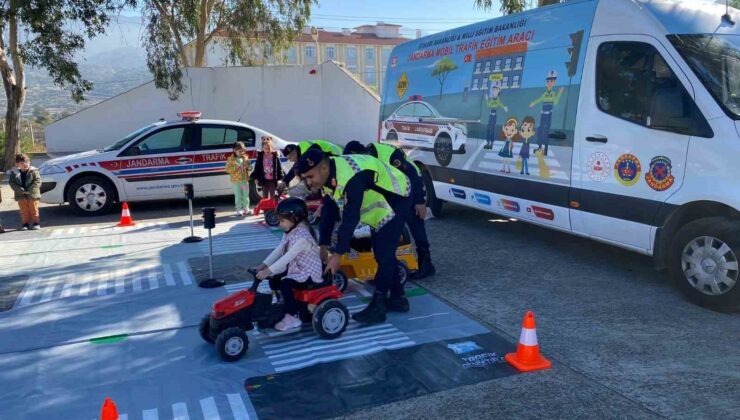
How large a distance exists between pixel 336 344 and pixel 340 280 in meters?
1.43

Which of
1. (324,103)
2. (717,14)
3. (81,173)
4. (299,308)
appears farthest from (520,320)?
(324,103)

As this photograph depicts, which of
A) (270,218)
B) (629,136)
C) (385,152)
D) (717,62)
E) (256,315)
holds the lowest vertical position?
(270,218)

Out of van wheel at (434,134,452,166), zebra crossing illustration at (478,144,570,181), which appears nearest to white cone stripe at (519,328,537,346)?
zebra crossing illustration at (478,144,570,181)

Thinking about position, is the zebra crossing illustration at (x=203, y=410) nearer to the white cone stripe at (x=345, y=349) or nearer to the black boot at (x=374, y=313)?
the white cone stripe at (x=345, y=349)

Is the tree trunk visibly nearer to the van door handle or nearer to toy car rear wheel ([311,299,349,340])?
toy car rear wheel ([311,299,349,340])

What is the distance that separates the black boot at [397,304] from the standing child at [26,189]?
6.86 meters

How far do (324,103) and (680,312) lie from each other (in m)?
18.9

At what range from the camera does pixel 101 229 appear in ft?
31.8

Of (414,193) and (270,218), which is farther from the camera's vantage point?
(270,218)

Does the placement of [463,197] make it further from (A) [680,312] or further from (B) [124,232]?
(B) [124,232]

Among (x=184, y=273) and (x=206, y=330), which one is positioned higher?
(x=206, y=330)

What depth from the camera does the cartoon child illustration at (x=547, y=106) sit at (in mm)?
6909

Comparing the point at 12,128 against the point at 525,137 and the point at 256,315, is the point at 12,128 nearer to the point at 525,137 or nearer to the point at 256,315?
the point at 525,137

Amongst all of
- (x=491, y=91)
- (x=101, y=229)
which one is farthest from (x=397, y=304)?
(x=101, y=229)
